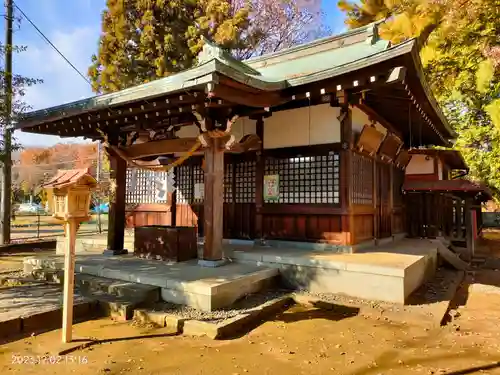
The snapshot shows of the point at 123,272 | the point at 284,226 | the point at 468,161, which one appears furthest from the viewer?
the point at 468,161

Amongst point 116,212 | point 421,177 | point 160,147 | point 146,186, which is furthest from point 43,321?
point 421,177

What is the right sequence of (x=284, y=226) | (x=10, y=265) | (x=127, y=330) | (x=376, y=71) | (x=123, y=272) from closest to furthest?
1. (x=127, y=330)
2. (x=376, y=71)
3. (x=123, y=272)
4. (x=284, y=226)
5. (x=10, y=265)

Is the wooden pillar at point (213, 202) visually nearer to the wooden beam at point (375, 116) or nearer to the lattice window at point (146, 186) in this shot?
the wooden beam at point (375, 116)

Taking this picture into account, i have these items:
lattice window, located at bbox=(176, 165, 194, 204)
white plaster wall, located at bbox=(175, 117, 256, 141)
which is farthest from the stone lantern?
lattice window, located at bbox=(176, 165, 194, 204)

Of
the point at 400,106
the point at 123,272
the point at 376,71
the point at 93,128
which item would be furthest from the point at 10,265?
the point at 400,106

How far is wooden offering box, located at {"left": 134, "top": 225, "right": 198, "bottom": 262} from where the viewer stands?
7.29 meters

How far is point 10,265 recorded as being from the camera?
374 inches

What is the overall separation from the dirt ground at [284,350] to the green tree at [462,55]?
33.6ft

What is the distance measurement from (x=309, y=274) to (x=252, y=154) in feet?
11.2

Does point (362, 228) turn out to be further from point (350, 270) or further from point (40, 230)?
point (40, 230)

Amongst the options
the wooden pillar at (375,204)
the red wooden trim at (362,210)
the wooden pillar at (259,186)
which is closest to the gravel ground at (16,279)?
the wooden pillar at (259,186)

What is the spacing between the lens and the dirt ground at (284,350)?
146 inches

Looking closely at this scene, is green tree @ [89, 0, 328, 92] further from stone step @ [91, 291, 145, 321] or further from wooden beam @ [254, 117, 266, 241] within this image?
stone step @ [91, 291, 145, 321]

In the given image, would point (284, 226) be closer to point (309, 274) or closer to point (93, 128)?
point (309, 274)
